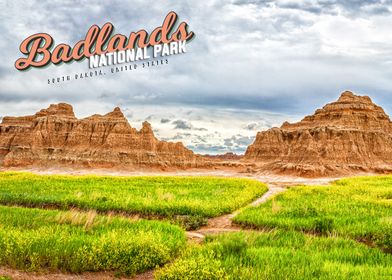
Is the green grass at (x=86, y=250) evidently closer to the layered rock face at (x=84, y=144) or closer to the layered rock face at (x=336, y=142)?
the layered rock face at (x=336, y=142)

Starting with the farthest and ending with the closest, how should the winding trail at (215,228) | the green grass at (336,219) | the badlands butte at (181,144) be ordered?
1. the badlands butte at (181,144)
2. the winding trail at (215,228)
3. the green grass at (336,219)

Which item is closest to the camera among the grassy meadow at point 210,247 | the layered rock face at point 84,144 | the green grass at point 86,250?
the grassy meadow at point 210,247

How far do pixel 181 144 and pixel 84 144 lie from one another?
3759cm

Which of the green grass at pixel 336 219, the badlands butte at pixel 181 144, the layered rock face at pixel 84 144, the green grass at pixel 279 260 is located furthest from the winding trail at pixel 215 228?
the layered rock face at pixel 84 144

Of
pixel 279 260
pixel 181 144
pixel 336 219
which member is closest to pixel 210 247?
pixel 279 260

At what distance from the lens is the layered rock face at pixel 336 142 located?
93.8m

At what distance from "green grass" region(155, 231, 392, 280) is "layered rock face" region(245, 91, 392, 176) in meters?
75.3

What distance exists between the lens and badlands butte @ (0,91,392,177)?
331ft

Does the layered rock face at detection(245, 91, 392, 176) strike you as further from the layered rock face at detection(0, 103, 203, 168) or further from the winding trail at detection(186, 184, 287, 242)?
the winding trail at detection(186, 184, 287, 242)

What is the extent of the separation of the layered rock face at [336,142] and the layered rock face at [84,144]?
34.6m

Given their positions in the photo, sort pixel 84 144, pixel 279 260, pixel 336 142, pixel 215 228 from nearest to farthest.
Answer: pixel 279 260 < pixel 215 228 < pixel 336 142 < pixel 84 144

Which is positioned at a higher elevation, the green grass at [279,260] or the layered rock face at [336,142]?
the layered rock face at [336,142]

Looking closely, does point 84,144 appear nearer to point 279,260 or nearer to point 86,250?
point 86,250

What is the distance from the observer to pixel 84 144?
131625 millimetres
